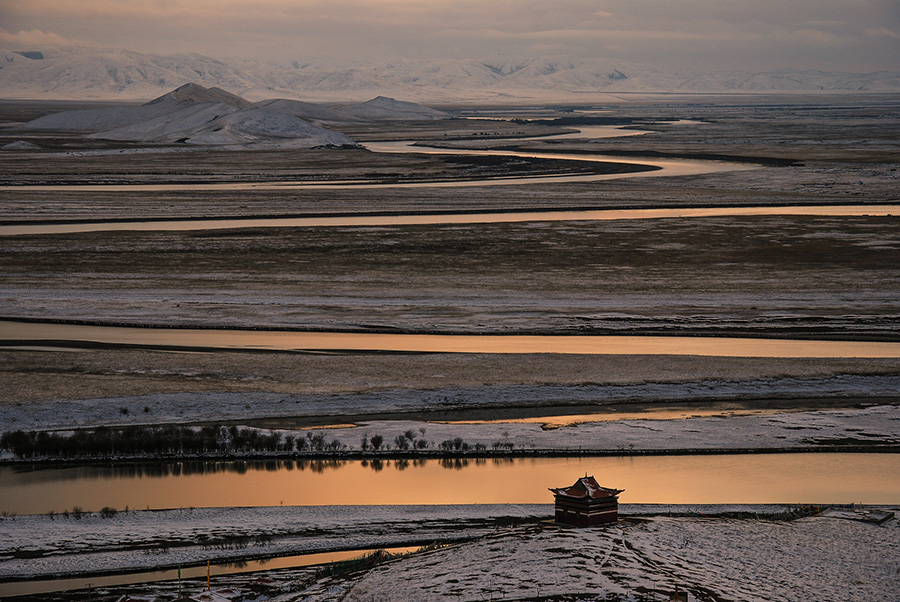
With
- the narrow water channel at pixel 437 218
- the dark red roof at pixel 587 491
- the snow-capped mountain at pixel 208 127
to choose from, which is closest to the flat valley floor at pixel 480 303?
the dark red roof at pixel 587 491

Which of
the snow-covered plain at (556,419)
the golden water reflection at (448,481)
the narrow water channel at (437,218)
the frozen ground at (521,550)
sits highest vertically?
the narrow water channel at (437,218)

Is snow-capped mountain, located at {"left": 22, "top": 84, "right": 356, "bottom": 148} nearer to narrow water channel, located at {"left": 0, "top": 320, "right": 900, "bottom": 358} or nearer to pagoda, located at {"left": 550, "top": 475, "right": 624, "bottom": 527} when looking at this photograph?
narrow water channel, located at {"left": 0, "top": 320, "right": 900, "bottom": 358}

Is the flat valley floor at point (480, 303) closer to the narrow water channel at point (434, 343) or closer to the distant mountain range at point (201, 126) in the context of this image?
the narrow water channel at point (434, 343)

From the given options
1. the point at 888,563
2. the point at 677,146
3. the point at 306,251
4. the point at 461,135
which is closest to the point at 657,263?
the point at 306,251

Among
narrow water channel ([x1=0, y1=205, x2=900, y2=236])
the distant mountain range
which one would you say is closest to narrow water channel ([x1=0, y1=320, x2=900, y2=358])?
narrow water channel ([x1=0, y1=205, x2=900, y2=236])

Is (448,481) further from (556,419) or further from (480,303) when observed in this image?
(480,303)

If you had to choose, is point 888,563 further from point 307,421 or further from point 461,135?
point 461,135
